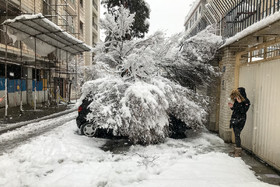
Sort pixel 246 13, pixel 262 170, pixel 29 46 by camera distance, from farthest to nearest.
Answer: pixel 29 46
pixel 246 13
pixel 262 170

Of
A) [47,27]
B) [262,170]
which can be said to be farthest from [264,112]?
[47,27]

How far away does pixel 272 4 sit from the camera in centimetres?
498

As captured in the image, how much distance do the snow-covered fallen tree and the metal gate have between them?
171 cm

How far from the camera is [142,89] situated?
561 cm

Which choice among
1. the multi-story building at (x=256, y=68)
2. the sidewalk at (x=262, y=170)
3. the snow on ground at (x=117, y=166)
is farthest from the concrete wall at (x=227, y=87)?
the sidewalk at (x=262, y=170)

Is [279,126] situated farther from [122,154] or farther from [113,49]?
[113,49]

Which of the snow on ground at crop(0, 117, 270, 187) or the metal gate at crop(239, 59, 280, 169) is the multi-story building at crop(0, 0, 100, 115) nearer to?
the snow on ground at crop(0, 117, 270, 187)

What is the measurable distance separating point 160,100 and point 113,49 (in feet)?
9.14

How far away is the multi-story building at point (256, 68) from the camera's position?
4.46m

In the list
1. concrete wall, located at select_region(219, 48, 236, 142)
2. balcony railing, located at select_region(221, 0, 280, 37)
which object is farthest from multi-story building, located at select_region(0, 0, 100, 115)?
concrete wall, located at select_region(219, 48, 236, 142)

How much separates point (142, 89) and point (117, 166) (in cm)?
216

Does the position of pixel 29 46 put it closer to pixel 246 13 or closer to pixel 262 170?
pixel 246 13

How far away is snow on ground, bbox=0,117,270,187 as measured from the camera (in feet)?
11.7

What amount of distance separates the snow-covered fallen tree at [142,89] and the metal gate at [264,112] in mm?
1713
